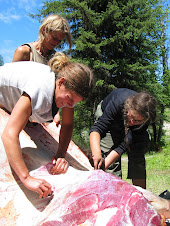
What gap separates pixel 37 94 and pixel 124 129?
4.92ft

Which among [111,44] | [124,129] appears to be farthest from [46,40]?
[111,44]

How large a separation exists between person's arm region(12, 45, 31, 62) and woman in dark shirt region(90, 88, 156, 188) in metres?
0.99

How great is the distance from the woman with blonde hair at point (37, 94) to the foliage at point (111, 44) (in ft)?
33.9

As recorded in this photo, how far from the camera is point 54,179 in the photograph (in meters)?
1.79

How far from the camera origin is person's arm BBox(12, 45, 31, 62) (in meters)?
2.34

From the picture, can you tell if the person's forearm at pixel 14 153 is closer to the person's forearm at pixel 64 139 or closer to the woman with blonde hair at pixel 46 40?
the person's forearm at pixel 64 139

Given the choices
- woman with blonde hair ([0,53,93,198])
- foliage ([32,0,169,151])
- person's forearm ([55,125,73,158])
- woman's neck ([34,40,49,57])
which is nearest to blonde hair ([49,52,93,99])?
woman with blonde hair ([0,53,93,198])

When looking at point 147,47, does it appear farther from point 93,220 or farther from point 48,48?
point 93,220

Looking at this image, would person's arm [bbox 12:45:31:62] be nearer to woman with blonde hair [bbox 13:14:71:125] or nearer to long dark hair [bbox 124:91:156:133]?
woman with blonde hair [bbox 13:14:71:125]

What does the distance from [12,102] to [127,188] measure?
1.15m

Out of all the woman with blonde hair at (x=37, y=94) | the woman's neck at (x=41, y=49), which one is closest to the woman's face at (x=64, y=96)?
the woman with blonde hair at (x=37, y=94)

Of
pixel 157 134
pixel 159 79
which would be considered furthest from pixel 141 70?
pixel 157 134

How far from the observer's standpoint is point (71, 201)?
4.73 ft

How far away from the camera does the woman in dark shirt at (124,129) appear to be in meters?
2.35
